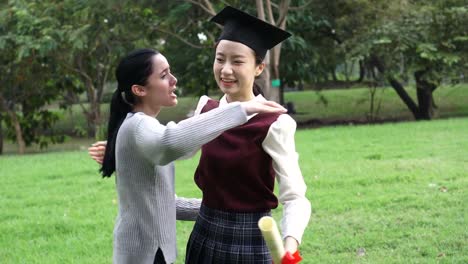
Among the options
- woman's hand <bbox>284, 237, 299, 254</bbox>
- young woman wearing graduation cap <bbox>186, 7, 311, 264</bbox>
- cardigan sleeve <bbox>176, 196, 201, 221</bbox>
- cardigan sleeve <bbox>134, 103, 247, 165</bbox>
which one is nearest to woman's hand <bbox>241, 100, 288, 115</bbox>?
cardigan sleeve <bbox>134, 103, 247, 165</bbox>

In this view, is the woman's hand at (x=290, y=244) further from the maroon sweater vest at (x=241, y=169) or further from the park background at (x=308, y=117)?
the park background at (x=308, y=117)

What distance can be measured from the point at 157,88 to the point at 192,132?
406mm

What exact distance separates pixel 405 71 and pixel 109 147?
13573mm

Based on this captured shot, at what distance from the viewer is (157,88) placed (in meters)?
2.48

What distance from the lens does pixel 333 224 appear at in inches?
211

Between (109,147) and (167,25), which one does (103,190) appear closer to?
(109,147)

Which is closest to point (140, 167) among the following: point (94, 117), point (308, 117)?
point (94, 117)

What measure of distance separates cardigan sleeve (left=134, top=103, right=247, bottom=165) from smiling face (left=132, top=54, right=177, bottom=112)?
0.90 feet

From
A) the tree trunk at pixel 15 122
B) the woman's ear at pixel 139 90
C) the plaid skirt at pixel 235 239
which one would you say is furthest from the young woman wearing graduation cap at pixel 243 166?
the tree trunk at pixel 15 122

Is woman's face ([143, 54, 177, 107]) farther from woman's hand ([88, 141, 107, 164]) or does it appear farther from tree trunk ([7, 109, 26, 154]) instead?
tree trunk ([7, 109, 26, 154])

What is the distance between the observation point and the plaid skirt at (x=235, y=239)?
2.48 meters

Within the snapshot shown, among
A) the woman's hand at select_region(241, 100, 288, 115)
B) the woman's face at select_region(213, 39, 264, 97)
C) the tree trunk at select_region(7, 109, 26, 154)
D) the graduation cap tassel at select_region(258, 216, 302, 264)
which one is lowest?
the tree trunk at select_region(7, 109, 26, 154)

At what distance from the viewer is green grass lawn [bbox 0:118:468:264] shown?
15.8ft

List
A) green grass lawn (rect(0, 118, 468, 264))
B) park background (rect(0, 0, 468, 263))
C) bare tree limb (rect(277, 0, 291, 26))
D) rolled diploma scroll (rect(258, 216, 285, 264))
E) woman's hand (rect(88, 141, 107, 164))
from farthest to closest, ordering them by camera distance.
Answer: bare tree limb (rect(277, 0, 291, 26)) < park background (rect(0, 0, 468, 263)) < green grass lawn (rect(0, 118, 468, 264)) < woman's hand (rect(88, 141, 107, 164)) < rolled diploma scroll (rect(258, 216, 285, 264))
